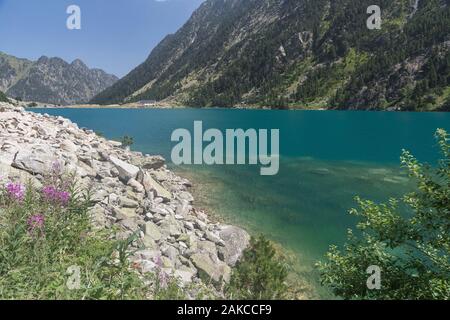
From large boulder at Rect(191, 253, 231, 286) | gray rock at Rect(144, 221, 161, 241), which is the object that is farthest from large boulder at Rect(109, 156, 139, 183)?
large boulder at Rect(191, 253, 231, 286)

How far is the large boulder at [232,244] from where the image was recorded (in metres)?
13.5

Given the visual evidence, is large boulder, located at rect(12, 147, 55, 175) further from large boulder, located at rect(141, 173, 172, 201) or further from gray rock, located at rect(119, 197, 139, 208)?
large boulder, located at rect(141, 173, 172, 201)

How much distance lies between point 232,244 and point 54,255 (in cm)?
821

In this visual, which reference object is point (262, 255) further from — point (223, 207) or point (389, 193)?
point (389, 193)

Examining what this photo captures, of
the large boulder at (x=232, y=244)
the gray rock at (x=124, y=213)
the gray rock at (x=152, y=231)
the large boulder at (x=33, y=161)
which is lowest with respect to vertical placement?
the large boulder at (x=232, y=244)

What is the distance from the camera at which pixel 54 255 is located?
751 cm

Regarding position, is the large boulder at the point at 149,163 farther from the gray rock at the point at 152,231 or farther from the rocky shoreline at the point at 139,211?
the gray rock at the point at 152,231

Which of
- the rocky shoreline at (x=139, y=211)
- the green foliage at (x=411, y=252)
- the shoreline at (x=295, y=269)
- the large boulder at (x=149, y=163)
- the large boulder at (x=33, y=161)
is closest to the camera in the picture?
the green foliage at (x=411, y=252)

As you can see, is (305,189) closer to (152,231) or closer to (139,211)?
(139,211)

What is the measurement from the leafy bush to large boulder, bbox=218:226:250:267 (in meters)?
5.29

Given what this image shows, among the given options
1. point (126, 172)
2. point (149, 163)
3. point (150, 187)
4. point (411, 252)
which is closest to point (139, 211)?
point (150, 187)

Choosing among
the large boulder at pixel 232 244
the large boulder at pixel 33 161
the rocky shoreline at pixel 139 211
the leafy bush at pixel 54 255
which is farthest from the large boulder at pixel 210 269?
the large boulder at pixel 33 161

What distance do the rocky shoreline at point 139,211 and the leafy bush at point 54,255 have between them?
1208 millimetres
